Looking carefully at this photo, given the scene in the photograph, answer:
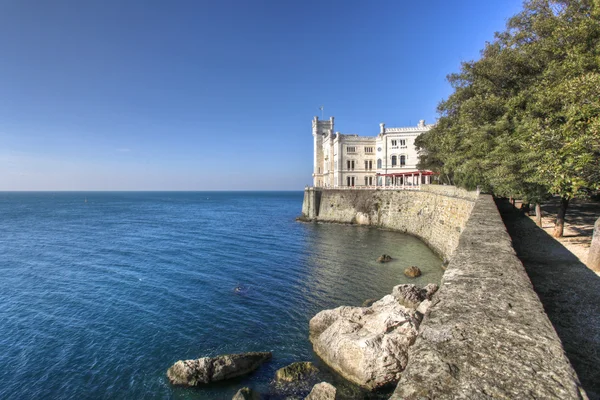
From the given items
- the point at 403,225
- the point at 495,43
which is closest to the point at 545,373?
the point at 495,43

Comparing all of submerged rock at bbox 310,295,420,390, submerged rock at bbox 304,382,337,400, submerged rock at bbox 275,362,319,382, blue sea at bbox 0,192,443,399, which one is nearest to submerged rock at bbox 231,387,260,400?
blue sea at bbox 0,192,443,399

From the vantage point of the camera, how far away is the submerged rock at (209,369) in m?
→ 12.1

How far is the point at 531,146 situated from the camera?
1284cm

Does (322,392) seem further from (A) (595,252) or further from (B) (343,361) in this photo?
(A) (595,252)

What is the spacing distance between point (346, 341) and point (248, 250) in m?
23.9

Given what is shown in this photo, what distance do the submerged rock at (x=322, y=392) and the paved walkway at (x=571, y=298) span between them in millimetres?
6669

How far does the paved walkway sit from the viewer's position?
20.5 ft

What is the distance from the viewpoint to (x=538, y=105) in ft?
49.0

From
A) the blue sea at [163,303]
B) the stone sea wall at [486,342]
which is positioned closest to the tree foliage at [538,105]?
the stone sea wall at [486,342]

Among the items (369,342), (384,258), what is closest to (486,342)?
(369,342)

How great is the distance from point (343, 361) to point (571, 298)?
759 centimetres

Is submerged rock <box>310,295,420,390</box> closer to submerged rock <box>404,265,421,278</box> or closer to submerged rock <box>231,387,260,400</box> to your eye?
submerged rock <box>231,387,260,400</box>

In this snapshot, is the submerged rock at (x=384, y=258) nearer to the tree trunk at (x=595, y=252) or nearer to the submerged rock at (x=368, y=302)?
the submerged rock at (x=368, y=302)

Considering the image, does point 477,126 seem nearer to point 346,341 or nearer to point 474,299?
point 346,341
